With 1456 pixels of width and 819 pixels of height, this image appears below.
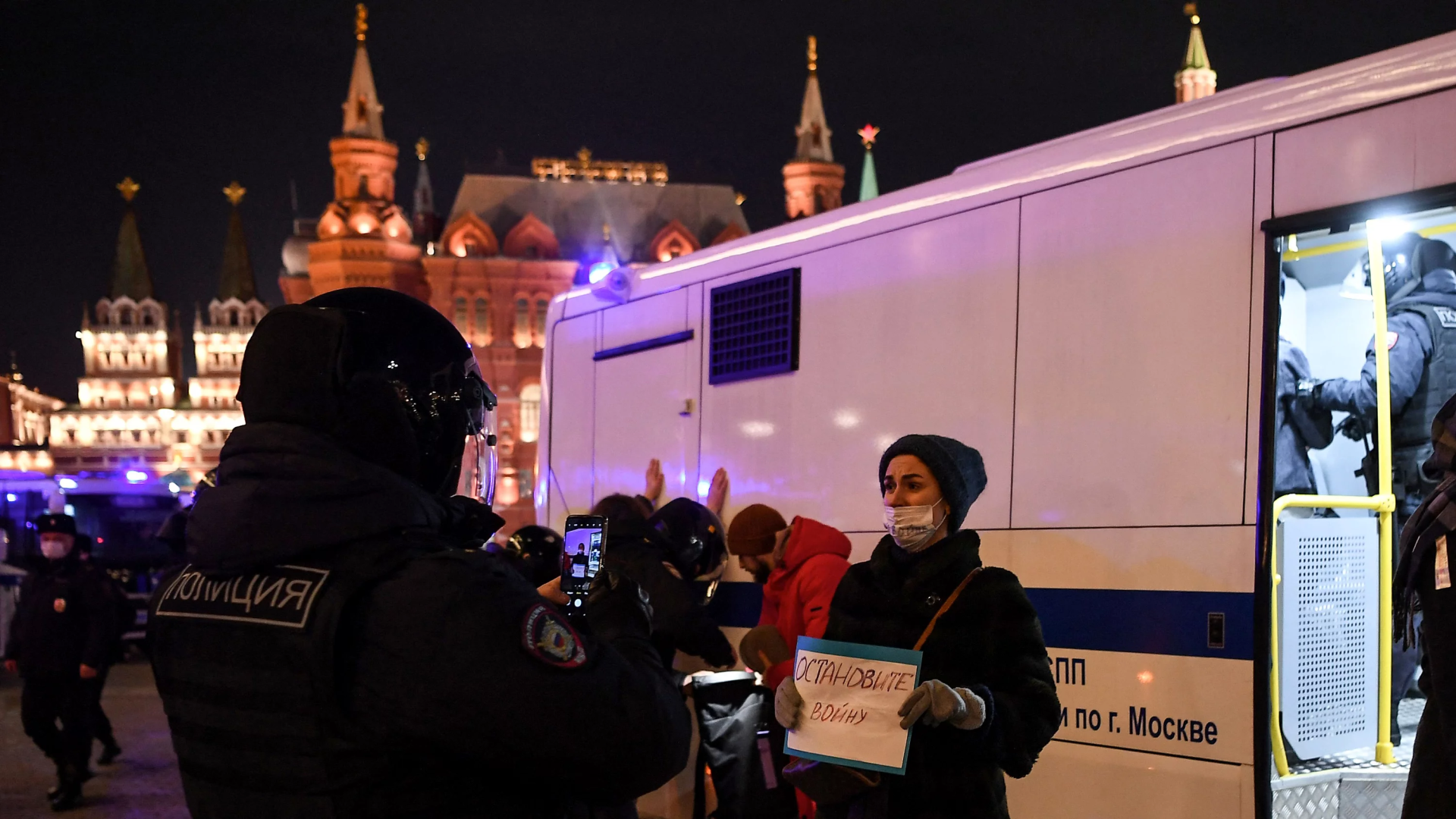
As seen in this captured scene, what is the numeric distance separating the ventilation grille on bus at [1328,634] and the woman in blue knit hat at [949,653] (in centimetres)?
180

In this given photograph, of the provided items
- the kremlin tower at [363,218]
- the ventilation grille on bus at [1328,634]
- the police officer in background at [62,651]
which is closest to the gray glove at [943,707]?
the ventilation grille on bus at [1328,634]

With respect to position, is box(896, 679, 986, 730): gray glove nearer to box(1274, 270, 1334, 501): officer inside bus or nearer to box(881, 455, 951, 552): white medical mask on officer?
box(881, 455, 951, 552): white medical mask on officer

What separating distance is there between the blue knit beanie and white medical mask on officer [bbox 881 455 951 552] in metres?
0.02

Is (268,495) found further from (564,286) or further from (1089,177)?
(564,286)

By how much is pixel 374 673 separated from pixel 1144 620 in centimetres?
322

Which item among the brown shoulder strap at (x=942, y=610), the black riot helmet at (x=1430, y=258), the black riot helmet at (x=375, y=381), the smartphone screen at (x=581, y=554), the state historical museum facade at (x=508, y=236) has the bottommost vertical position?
the brown shoulder strap at (x=942, y=610)

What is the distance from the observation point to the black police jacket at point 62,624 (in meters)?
9.23

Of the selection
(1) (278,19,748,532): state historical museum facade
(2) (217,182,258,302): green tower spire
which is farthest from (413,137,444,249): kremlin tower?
(2) (217,182,258,302): green tower spire

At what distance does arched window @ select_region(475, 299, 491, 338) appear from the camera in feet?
220

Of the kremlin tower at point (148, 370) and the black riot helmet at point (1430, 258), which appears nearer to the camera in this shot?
the black riot helmet at point (1430, 258)

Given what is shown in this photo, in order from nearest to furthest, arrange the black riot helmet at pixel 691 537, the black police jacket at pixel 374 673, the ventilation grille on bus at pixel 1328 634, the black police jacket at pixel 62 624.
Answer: the black police jacket at pixel 374 673 → the ventilation grille on bus at pixel 1328 634 → the black riot helmet at pixel 691 537 → the black police jacket at pixel 62 624

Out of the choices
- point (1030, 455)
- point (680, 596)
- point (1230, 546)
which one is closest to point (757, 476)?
point (680, 596)

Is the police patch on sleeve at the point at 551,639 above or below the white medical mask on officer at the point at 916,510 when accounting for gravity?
below

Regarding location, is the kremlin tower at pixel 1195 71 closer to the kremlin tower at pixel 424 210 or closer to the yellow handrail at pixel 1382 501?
the kremlin tower at pixel 424 210
